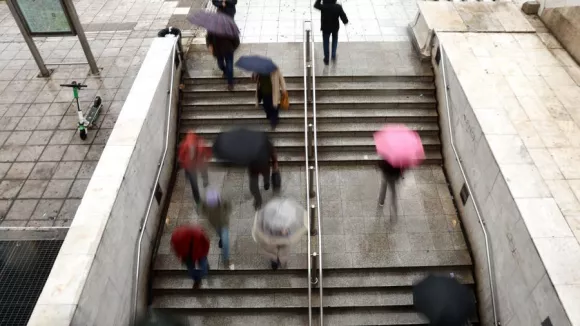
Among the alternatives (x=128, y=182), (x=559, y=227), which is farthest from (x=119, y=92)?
(x=559, y=227)

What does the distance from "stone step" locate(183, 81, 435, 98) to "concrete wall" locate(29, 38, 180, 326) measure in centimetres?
100

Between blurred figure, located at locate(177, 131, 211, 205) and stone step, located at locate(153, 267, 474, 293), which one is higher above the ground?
blurred figure, located at locate(177, 131, 211, 205)

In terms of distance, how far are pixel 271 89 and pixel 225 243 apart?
2.79 meters

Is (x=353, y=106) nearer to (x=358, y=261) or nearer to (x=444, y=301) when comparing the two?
(x=358, y=261)

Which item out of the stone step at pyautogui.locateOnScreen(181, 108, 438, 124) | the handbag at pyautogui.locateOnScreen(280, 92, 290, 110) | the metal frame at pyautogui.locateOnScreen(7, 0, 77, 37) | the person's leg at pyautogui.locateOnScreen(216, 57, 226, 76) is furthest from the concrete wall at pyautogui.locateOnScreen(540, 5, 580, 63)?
the metal frame at pyautogui.locateOnScreen(7, 0, 77, 37)

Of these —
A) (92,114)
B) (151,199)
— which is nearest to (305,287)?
(151,199)

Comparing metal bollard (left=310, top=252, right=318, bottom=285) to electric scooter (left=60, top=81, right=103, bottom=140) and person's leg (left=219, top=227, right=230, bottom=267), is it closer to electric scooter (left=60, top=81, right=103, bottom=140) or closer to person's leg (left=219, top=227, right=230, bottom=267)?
person's leg (left=219, top=227, right=230, bottom=267)

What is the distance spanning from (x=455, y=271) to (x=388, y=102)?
3612mm

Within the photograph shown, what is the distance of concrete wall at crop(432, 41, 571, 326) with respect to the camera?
5.11 metres

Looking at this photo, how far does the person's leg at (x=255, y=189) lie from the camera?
676cm

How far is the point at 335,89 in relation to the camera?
28.9 ft

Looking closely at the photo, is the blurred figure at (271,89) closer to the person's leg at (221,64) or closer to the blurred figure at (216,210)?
the person's leg at (221,64)

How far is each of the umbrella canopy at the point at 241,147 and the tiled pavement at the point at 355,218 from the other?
171 centimetres

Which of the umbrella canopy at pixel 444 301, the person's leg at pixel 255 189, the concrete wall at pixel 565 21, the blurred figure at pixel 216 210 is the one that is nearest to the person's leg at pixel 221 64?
the person's leg at pixel 255 189
